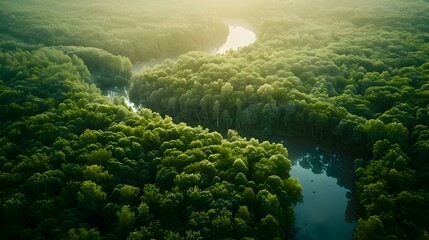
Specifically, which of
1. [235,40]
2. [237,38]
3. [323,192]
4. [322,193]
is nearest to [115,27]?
[235,40]

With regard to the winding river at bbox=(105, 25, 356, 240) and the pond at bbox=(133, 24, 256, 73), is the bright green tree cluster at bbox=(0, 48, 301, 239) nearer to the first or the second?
the winding river at bbox=(105, 25, 356, 240)

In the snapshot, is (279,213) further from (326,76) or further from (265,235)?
(326,76)

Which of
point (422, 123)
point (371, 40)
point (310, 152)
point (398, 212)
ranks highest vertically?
point (371, 40)

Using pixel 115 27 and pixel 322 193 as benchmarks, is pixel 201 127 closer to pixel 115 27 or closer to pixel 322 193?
pixel 322 193

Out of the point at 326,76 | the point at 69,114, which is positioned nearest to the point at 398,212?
the point at 326,76

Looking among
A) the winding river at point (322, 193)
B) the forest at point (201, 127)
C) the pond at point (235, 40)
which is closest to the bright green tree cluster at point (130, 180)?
the forest at point (201, 127)

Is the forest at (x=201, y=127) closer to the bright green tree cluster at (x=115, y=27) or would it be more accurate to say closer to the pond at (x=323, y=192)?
the bright green tree cluster at (x=115, y=27)
